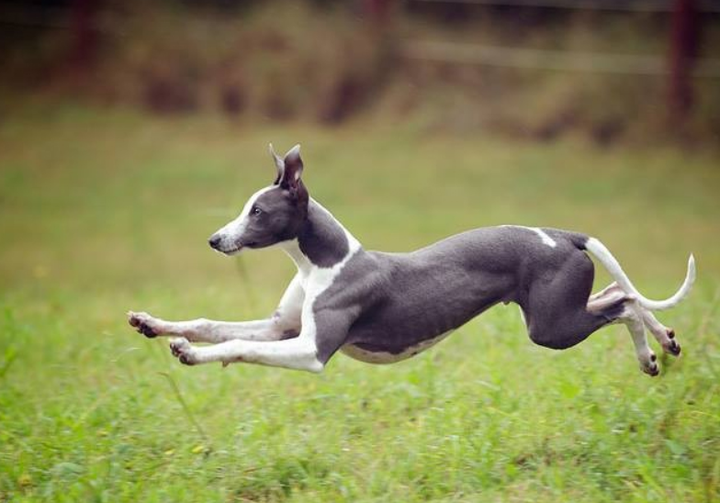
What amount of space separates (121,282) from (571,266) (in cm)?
713

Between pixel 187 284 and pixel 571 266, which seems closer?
pixel 571 266

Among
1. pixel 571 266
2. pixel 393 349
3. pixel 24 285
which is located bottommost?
pixel 24 285

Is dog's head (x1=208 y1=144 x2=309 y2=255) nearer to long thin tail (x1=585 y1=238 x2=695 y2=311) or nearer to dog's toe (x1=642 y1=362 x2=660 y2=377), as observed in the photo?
long thin tail (x1=585 y1=238 x2=695 y2=311)

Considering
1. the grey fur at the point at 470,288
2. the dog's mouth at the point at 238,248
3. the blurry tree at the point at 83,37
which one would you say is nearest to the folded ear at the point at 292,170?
the dog's mouth at the point at 238,248

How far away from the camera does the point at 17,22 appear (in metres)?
19.1

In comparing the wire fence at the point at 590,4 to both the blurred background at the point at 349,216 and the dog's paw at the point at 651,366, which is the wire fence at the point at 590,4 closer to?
the blurred background at the point at 349,216

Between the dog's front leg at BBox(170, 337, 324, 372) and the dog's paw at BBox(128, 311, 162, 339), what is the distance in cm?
37

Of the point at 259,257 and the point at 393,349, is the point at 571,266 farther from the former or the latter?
the point at 259,257

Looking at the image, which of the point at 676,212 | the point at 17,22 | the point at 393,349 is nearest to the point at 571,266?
the point at 393,349

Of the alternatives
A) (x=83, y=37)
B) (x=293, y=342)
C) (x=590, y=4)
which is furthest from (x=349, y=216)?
(x=293, y=342)

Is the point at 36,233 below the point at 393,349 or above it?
below

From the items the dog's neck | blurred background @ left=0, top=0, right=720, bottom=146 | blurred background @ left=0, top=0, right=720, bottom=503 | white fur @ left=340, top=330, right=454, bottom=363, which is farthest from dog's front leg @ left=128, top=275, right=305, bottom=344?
blurred background @ left=0, top=0, right=720, bottom=146

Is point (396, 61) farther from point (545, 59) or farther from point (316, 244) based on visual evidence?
point (316, 244)

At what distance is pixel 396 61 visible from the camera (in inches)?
701
